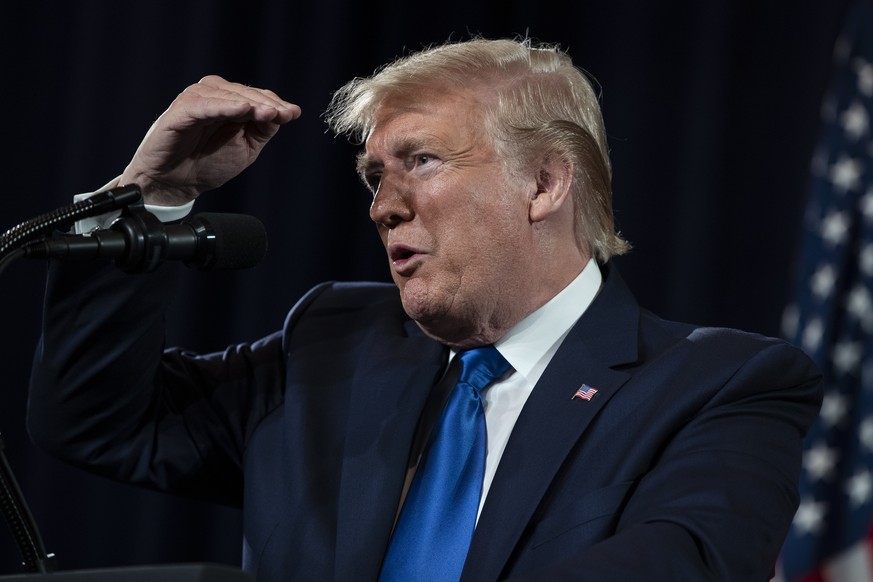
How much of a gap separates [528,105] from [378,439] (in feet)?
2.01

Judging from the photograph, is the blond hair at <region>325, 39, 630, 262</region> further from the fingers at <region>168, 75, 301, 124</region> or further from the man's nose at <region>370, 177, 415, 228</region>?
the fingers at <region>168, 75, 301, 124</region>

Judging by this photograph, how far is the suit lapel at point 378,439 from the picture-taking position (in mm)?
1584

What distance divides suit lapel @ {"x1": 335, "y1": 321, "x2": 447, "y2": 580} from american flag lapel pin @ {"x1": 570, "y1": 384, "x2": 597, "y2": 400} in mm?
272

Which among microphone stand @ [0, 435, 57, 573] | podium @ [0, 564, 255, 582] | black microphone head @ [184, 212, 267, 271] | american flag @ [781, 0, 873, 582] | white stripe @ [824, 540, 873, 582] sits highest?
black microphone head @ [184, 212, 267, 271]

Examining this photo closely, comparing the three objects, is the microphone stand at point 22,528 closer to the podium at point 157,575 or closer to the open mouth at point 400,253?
the podium at point 157,575

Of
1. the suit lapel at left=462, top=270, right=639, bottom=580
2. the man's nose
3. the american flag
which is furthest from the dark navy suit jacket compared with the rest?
the american flag

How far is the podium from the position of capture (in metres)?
0.84

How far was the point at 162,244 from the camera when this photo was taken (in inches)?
45.9

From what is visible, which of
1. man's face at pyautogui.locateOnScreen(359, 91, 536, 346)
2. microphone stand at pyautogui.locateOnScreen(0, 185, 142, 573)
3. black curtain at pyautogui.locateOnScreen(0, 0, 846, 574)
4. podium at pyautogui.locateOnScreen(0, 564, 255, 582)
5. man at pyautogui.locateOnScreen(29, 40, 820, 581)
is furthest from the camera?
black curtain at pyautogui.locateOnScreen(0, 0, 846, 574)

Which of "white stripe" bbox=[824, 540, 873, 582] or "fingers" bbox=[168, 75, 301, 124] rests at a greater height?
"fingers" bbox=[168, 75, 301, 124]

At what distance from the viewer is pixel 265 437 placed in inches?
71.0

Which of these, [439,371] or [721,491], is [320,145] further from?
[721,491]

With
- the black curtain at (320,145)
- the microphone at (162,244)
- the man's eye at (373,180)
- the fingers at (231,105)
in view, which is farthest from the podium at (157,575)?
the black curtain at (320,145)

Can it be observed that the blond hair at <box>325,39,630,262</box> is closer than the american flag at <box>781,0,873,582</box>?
Yes
